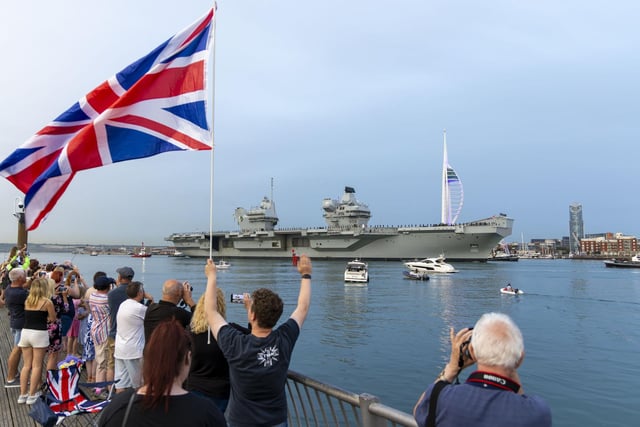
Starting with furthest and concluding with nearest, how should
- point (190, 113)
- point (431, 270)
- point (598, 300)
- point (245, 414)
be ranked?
point (431, 270), point (598, 300), point (190, 113), point (245, 414)

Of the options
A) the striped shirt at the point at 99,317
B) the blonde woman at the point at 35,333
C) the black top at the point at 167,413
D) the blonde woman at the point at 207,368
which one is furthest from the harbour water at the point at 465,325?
the black top at the point at 167,413

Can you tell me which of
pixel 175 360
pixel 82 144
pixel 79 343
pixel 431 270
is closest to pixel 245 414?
pixel 175 360

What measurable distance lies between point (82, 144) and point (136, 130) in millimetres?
666

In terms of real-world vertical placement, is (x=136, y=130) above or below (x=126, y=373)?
above

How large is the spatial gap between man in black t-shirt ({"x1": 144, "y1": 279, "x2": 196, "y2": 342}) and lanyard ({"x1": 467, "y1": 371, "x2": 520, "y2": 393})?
2623 mm

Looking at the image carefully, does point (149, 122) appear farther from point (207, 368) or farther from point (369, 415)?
point (369, 415)

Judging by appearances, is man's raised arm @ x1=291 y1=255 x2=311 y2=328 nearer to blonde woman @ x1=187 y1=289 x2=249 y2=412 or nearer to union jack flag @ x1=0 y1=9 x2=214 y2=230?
blonde woman @ x1=187 y1=289 x2=249 y2=412

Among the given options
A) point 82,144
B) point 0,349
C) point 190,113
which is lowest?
→ point 0,349

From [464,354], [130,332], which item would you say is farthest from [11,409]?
[464,354]

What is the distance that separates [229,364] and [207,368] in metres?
0.54

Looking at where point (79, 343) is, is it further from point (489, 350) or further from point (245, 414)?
point (489, 350)

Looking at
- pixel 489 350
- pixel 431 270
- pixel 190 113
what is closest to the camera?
pixel 489 350

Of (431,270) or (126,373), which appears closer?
(126,373)

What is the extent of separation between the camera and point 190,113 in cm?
516
